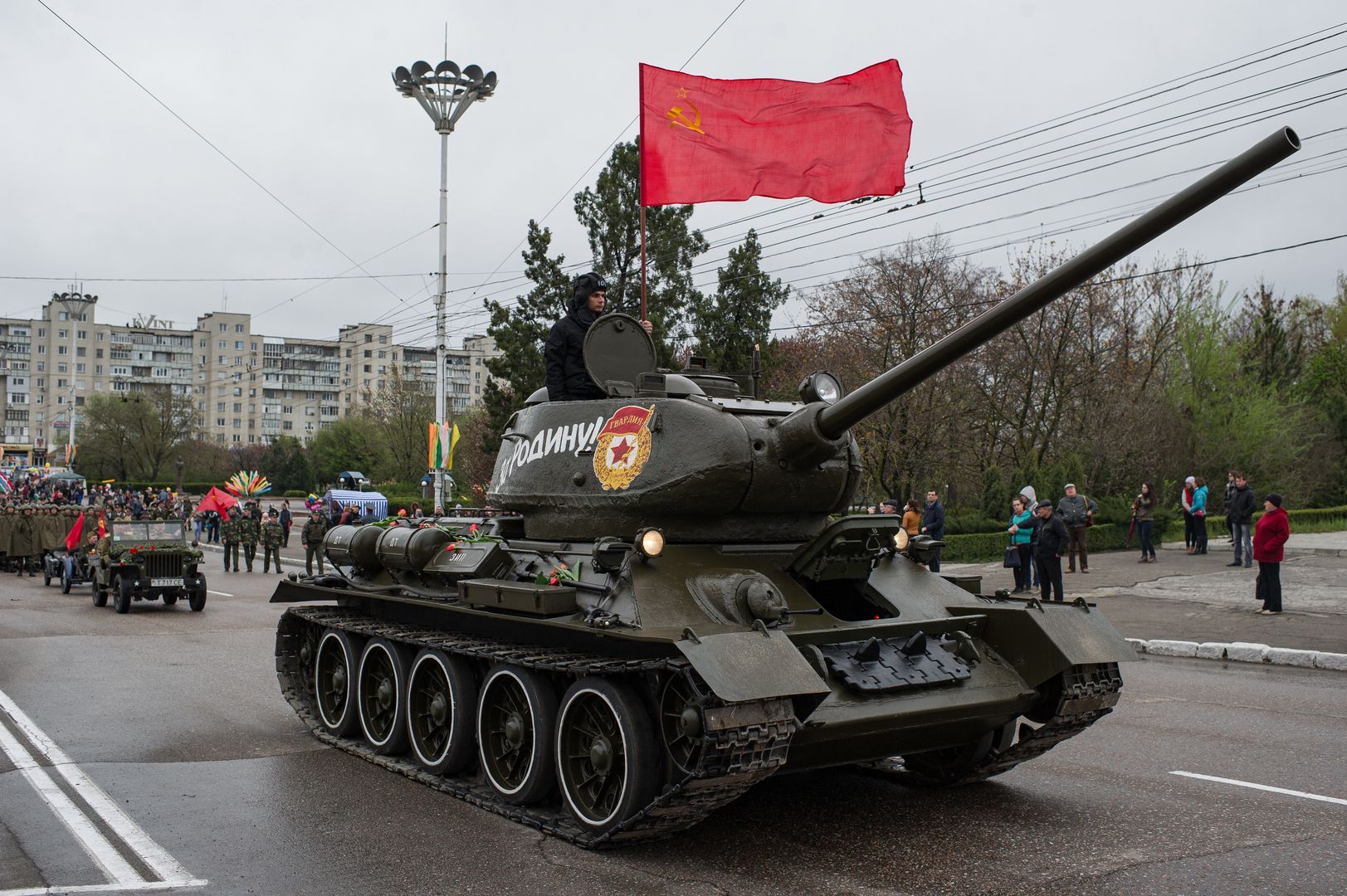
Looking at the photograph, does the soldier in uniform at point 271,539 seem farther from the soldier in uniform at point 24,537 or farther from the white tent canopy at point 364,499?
the white tent canopy at point 364,499

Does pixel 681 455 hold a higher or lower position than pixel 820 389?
lower

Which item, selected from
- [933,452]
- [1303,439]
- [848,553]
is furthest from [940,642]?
[1303,439]

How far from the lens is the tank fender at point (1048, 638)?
24.5ft

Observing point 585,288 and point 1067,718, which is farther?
point 585,288

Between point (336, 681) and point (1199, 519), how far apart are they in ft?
69.0

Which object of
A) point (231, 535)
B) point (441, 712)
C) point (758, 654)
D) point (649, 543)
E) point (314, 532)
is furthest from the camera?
point (231, 535)

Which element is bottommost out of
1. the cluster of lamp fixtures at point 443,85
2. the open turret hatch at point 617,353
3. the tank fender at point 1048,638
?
the tank fender at point 1048,638

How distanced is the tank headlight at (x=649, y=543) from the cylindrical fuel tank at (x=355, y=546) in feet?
10.7

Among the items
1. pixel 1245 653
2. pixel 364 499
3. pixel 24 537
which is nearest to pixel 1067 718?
pixel 1245 653

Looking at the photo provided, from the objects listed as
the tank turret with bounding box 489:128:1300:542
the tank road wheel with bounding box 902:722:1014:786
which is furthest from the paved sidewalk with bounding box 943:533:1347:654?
the tank turret with bounding box 489:128:1300:542

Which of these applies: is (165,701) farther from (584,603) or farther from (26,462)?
(26,462)

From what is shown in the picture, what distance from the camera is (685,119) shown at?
12.1 metres

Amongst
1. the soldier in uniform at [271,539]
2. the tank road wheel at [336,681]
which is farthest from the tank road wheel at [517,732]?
the soldier in uniform at [271,539]

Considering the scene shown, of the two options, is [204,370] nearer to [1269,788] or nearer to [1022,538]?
[1022,538]
